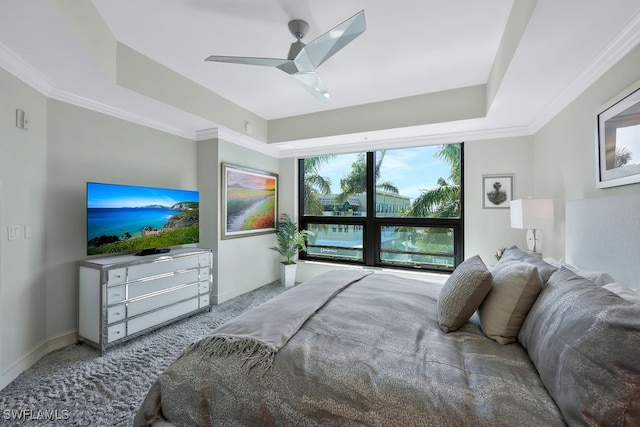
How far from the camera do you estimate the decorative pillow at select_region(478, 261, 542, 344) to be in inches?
51.9

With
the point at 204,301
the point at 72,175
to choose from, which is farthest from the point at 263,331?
the point at 72,175

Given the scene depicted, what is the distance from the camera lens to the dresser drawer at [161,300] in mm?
2619

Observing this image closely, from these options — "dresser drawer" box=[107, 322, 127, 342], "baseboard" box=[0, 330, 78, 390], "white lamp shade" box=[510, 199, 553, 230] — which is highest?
"white lamp shade" box=[510, 199, 553, 230]

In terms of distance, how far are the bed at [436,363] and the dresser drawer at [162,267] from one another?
1699mm

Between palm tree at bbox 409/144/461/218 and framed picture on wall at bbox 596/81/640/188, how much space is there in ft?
6.58

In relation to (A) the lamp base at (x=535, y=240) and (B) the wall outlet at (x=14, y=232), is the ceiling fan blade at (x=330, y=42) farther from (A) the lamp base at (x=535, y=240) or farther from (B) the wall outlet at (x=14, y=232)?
(A) the lamp base at (x=535, y=240)

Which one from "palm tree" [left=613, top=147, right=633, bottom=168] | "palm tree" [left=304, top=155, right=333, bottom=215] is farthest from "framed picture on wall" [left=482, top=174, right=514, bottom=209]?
"palm tree" [left=304, top=155, right=333, bottom=215]

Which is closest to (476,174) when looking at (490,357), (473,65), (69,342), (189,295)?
(473,65)

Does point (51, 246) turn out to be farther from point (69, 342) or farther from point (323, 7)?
point (323, 7)

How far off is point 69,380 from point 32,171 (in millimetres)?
1669

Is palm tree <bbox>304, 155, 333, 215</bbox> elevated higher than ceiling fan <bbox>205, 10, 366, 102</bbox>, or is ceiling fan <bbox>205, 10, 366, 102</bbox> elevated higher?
ceiling fan <bbox>205, 10, 366, 102</bbox>

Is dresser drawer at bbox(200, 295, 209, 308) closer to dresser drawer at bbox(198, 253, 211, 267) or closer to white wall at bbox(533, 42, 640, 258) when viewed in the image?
dresser drawer at bbox(198, 253, 211, 267)

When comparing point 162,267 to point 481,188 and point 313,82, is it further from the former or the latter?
point 481,188


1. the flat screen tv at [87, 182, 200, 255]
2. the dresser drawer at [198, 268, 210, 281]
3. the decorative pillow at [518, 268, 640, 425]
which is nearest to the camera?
the decorative pillow at [518, 268, 640, 425]
